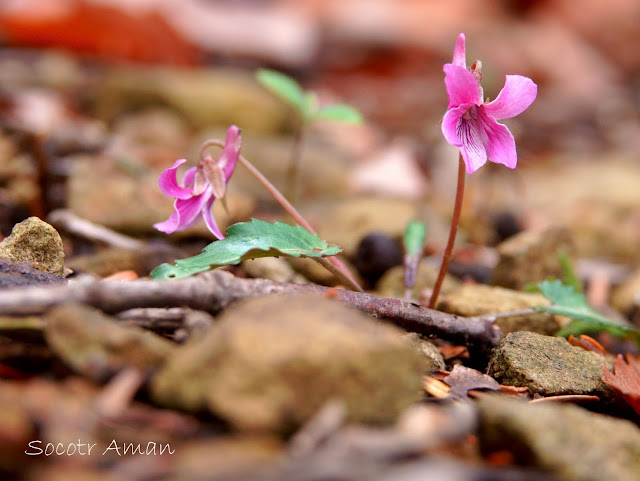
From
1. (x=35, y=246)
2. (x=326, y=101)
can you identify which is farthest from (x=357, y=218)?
(x=326, y=101)

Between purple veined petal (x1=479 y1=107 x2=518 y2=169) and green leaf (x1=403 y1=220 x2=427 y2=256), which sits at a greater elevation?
purple veined petal (x1=479 y1=107 x2=518 y2=169)

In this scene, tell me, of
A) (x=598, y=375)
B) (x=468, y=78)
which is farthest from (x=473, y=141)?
(x=598, y=375)

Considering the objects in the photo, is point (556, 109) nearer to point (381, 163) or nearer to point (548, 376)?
point (381, 163)

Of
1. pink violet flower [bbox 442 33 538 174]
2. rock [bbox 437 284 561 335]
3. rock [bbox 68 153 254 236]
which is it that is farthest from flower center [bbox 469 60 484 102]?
rock [bbox 68 153 254 236]

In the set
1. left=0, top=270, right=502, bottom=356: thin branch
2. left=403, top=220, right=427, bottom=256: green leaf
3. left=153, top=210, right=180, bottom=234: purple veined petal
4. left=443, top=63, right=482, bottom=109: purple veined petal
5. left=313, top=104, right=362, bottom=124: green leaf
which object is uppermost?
left=443, top=63, right=482, bottom=109: purple veined petal

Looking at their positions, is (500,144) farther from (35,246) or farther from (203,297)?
(35,246)

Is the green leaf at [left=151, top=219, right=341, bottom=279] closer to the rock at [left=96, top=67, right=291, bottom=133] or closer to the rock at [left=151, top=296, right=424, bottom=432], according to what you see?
the rock at [left=151, top=296, right=424, bottom=432]
